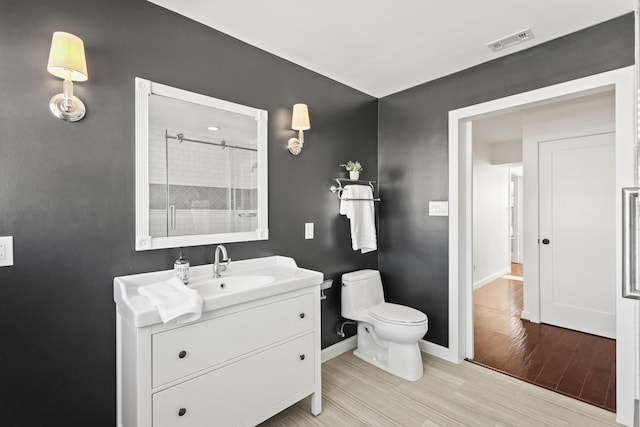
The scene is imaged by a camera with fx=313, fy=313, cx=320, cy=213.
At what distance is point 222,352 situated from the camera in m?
1.52

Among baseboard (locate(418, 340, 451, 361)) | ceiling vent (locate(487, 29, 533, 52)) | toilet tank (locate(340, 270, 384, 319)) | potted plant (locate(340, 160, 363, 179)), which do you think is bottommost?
baseboard (locate(418, 340, 451, 361))

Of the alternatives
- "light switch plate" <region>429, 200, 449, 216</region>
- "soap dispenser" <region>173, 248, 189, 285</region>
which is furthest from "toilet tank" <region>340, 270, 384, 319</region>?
"soap dispenser" <region>173, 248, 189, 285</region>

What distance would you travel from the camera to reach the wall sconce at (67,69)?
1337 mm

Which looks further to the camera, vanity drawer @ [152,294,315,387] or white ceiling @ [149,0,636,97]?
white ceiling @ [149,0,636,97]

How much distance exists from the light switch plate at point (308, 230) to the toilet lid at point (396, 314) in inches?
31.4

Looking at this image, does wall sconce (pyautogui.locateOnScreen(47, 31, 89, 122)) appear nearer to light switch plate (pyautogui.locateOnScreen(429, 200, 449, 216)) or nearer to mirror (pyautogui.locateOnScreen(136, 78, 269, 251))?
mirror (pyautogui.locateOnScreen(136, 78, 269, 251))

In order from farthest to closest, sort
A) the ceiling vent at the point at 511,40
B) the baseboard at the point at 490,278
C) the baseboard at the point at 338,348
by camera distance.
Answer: the baseboard at the point at 490,278 < the baseboard at the point at 338,348 < the ceiling vent at the point at 511,40

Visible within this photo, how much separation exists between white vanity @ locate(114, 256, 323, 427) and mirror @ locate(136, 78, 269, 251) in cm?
25

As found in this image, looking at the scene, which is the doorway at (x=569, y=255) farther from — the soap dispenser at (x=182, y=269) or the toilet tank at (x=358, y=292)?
the soap dispenser at (x=182, y=269)

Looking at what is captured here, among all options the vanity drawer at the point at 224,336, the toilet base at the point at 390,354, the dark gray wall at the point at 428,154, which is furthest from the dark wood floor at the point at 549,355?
the vanity drawer at the point at 224,336

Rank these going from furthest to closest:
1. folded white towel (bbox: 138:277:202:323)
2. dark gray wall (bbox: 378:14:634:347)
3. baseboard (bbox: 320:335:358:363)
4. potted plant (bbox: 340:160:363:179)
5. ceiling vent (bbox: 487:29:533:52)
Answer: potted plant (bbox: 340:160:363:179) → baseboard (bbox: 320:335:358:363) → dark gray wall (bbox: 378:14:634:347) → ceiling vent (bbox: 487:29:533:52) → folded white towel (bbox: 138:277:202:323)

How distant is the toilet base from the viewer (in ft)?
7.72

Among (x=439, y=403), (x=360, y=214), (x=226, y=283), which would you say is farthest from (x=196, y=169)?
(x=439, y=403)

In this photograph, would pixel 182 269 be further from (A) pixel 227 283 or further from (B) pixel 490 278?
(B) pixel 490 278
